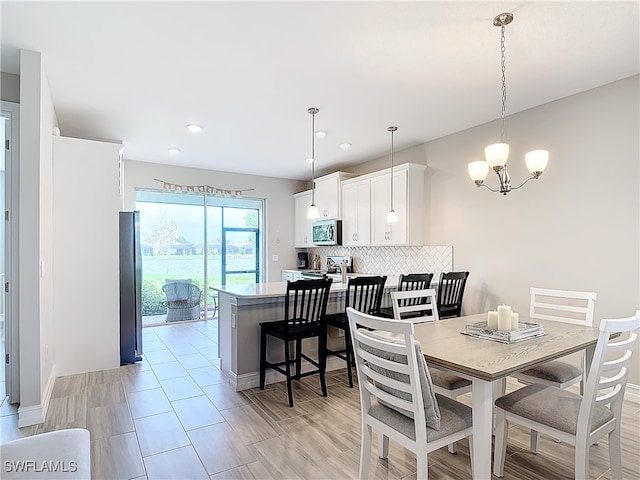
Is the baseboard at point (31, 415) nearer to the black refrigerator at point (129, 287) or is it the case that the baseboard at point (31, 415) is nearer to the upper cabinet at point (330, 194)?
the black refrigerator at point (129, 287)

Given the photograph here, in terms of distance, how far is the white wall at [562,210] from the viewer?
313cm

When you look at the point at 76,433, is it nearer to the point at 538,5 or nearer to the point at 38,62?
the point at 38,62

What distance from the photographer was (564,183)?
353 centimetres

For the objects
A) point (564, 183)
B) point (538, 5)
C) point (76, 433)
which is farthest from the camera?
point (564, 183)

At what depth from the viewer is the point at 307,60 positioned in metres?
2.79

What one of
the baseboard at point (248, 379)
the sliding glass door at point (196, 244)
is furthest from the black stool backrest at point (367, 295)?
the sliding glass door at point (196, 244)

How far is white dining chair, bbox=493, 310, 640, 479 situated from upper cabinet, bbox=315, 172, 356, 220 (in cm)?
425

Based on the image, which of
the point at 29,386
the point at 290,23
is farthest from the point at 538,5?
the point at 29,386

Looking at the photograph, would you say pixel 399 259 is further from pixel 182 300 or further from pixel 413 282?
pixel 182 300

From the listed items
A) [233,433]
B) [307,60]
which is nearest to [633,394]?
[233,433]

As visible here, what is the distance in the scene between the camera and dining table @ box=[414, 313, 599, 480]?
1.67 metres

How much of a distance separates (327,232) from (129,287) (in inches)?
125

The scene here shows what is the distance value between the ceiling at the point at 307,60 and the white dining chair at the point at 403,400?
6.11 feet

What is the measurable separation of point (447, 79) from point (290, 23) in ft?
4.88
